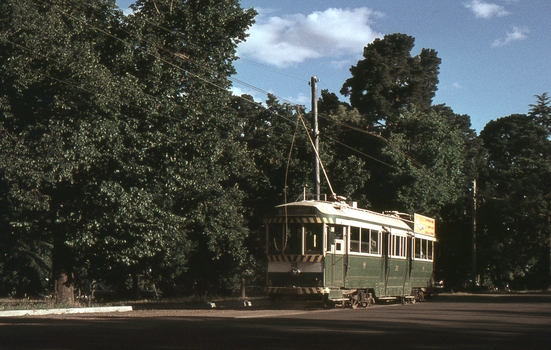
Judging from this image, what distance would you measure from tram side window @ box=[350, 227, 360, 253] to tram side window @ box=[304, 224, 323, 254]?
179 cm

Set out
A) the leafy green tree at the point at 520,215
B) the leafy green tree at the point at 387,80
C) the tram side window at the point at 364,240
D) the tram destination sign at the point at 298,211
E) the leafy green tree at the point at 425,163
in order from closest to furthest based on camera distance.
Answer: the tram destination sign at the point at 298,211, the tram side window at the point at 364,240, the leafy green tree at the point at 425,163, the leafy green tree at the point at 520,215, the leafy green tree at the point at 387,80

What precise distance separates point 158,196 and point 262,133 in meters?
13.0

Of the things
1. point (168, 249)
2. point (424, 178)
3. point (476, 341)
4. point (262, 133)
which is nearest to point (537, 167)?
point (424, 178)

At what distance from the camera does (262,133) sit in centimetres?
4191

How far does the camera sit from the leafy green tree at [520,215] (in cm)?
5847

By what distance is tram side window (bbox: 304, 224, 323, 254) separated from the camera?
2436 centimetres

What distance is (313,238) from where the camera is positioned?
2448 centimetres

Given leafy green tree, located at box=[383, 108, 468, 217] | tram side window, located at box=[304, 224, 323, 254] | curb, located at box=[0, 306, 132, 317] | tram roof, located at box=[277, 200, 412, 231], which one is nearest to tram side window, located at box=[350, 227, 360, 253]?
tram roof, located at box=[277, 200, 412, 231]

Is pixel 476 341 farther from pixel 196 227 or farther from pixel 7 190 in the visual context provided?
pixel 196 227

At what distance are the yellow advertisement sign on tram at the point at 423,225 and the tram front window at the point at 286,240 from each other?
9.37 metres

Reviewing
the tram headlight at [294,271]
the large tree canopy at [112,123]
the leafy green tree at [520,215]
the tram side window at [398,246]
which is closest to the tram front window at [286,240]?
the tram headlight at [294,271]

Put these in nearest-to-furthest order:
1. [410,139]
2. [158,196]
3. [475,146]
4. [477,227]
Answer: [158,196] → [410,139] → [477,227] → [475,146]

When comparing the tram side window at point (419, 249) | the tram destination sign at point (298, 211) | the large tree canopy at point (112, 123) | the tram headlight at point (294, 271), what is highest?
the large tree canopy at point (112, 123)

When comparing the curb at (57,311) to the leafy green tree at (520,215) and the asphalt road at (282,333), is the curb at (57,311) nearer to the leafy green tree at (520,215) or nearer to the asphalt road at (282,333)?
the asphalt road at (282,333)
